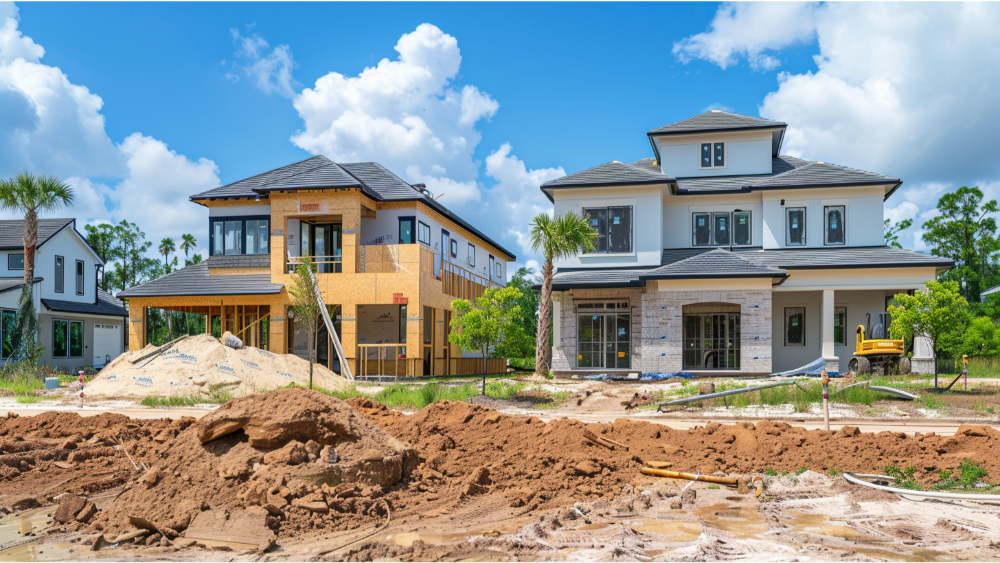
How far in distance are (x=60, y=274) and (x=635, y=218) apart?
31606mm

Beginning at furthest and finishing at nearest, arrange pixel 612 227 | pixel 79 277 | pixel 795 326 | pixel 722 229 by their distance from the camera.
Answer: pixel 79 277, pixel 722 229, pixel 795 326, pixel 612 227

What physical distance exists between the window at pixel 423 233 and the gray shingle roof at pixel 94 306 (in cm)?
2008

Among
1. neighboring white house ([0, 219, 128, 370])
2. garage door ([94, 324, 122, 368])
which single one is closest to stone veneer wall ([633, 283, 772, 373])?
neighboring white house ([0, 219, 128, 370])

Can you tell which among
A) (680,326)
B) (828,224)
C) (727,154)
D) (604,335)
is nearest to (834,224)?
(828,224)

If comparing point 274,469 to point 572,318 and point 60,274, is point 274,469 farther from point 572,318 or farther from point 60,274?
point 60,274

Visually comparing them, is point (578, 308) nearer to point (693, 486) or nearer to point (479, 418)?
point (479, 418)

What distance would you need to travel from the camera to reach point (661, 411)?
1781 cm

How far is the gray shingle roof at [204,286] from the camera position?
98.5 feet

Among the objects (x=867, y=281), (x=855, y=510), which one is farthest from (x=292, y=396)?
(x=867, y=281)

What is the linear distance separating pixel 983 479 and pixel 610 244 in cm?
2013

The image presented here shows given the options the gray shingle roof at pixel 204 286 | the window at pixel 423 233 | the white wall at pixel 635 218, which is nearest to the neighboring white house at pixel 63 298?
the gray shingle roof at pixel 204 286

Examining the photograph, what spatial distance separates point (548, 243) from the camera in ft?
83.3

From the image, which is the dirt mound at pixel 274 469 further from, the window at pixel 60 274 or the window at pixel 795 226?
the window at pixel 60 274

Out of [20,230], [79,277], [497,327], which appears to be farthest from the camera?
[79,277]
